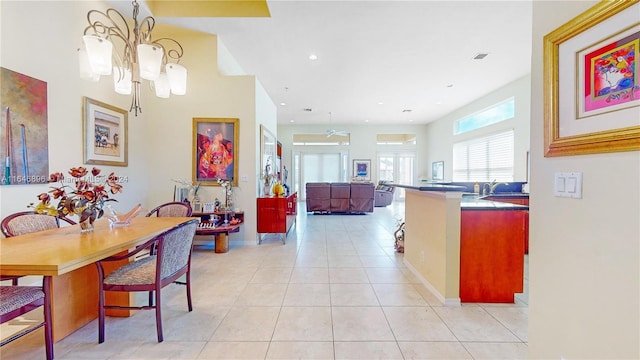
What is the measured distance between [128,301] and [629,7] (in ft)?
11.2

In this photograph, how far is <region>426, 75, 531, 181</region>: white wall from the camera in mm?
5598

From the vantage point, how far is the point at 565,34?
1.15m

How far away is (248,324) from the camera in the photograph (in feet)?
6.70

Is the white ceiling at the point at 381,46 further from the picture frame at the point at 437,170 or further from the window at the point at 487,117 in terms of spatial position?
the picture frame at the point at 437,170

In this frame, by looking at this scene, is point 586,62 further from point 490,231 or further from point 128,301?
point 128,301

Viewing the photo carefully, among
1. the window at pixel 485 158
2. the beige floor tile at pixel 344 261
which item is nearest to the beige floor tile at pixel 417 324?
the beige floor tile at pixel 344 261

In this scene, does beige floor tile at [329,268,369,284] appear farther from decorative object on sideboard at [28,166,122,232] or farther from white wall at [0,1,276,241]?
decorative object on sideboard at [28,166,122,232]

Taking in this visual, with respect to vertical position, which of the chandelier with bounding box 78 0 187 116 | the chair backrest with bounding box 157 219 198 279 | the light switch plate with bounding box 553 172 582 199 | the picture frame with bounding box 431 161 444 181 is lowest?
the chair backrest with bounding box 157 219 198 279

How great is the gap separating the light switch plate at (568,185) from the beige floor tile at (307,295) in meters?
1.90

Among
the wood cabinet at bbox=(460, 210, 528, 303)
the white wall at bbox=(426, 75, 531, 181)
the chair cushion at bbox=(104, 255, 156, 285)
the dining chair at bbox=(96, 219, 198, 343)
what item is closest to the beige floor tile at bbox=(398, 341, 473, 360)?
the wood cabinet at bbox=(460, 210, 528, 303)

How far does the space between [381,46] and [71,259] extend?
4.51 meters

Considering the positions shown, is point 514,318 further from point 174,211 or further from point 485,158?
point 485,158

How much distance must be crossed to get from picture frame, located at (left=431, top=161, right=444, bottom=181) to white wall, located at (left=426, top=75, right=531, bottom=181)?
19 centimetres

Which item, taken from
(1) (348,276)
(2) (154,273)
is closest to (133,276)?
(2) (154,273)
